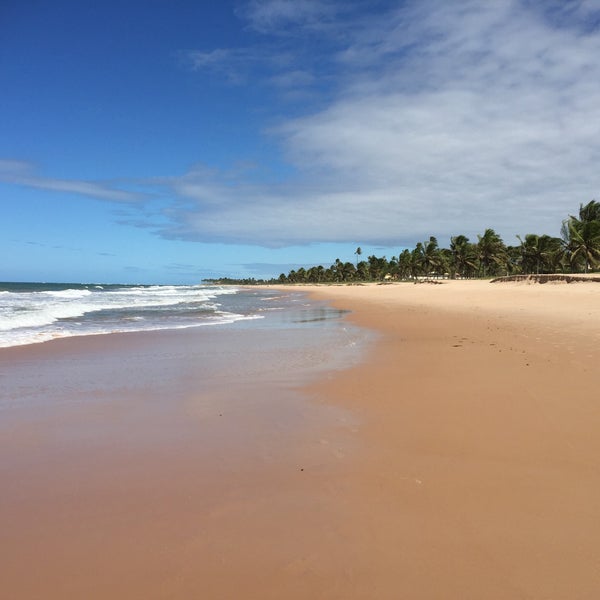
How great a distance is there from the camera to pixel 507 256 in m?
87.4

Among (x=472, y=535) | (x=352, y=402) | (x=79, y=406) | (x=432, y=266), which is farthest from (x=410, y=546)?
(x=432, y=266)

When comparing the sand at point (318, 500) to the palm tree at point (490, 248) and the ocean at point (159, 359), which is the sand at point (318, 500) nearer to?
the ocean at point (159, 359)

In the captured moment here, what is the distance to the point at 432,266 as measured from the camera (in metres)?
95.4

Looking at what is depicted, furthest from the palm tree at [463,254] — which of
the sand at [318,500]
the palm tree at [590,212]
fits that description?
the sand at [318,500]

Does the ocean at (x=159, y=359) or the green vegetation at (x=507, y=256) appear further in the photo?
the green vegetation at (x=507, y=256)

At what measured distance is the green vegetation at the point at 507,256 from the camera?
51.9m

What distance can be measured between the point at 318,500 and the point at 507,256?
93923mm

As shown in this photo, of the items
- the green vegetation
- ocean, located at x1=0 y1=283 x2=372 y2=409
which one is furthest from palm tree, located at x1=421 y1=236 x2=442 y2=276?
ocean, located at x1=0 y1=283 x2=372 y2=409

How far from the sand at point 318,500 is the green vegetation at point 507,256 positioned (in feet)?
177

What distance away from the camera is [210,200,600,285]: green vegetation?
51.9 meters

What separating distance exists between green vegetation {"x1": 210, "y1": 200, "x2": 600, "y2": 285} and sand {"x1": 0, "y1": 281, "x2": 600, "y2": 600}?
177ft

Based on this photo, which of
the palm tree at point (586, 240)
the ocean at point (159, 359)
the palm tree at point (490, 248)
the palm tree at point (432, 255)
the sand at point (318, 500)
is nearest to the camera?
the sand at point (318, 500)

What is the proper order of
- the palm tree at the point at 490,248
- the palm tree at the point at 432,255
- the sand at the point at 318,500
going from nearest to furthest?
1. the sand at the point at 318,500
2. the palm tree at the point at 490,248
3. the palm tree at the point at 432,255

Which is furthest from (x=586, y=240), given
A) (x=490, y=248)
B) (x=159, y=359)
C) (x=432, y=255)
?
(x=159, y=359)
